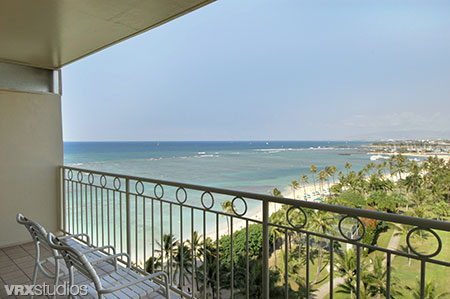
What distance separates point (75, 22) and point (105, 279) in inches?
80.4

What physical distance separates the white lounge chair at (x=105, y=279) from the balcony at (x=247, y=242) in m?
0.32

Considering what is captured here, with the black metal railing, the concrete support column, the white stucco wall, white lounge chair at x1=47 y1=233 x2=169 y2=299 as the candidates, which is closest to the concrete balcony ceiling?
the concrete support column

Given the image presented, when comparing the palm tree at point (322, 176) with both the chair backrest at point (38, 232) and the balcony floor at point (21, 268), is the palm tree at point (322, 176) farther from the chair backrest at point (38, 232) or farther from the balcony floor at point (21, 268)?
the chair backrest at point (38, 232)

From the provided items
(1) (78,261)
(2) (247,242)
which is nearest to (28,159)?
(1) (78,261)

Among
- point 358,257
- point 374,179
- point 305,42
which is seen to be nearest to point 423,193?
point 374,179

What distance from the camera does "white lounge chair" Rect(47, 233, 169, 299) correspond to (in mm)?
1380

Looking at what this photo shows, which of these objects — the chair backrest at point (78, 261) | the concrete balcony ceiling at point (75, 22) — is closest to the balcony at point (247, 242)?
the chair backrest at point (78, 261)

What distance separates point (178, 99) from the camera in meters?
50.6

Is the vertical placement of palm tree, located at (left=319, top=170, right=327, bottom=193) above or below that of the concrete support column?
below

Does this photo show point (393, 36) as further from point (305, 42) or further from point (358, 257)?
point (358, 257)

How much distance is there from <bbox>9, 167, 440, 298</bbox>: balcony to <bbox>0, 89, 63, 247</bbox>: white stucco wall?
7.8 inches

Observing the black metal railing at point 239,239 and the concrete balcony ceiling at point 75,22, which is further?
the concrete balcony ceiling at point 75,22

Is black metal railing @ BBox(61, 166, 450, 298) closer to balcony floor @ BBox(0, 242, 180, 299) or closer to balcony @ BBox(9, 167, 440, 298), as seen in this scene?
balcony @ BBox(9, 167, 440, 298)

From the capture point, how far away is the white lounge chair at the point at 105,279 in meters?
1.38
